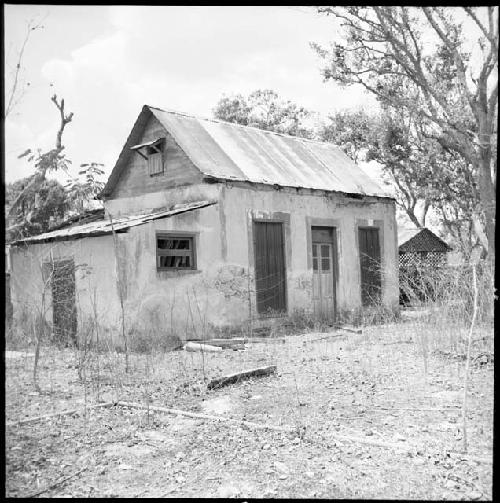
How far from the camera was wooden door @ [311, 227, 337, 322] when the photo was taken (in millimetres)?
12961

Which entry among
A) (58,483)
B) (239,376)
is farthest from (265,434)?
(239,376)

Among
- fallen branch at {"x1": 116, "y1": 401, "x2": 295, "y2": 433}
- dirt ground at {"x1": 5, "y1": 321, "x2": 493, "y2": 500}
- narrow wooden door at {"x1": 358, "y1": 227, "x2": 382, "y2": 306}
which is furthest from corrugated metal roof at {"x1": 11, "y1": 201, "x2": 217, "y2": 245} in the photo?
narrow wooden door at {"x1": 358, "y1": 227, "x2": 382, "y2": 306}

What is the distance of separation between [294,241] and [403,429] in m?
7.79

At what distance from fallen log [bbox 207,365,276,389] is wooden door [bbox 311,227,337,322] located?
5.58 metres

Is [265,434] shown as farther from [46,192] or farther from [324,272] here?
[46,192]

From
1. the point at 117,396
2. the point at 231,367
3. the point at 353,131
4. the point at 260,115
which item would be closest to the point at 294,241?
the point at 231,367

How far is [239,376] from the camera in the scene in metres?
6.93

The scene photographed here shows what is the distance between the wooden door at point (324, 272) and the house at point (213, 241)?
0.03 meters

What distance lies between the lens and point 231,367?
7.91 meters

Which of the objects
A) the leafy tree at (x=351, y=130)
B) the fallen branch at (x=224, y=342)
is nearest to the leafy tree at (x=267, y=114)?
the leafy tree at (x=351, y=130)

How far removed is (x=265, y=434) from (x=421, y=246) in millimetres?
17282

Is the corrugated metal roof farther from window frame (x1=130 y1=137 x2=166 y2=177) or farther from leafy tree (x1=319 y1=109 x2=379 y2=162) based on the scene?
leafy tree (x1=319 y1=109 x2=379 y2=162)

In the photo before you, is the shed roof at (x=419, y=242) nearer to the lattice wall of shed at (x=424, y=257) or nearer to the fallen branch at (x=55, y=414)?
the lattice wall of shed at (x=424, y=257)

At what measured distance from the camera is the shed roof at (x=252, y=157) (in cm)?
1170
